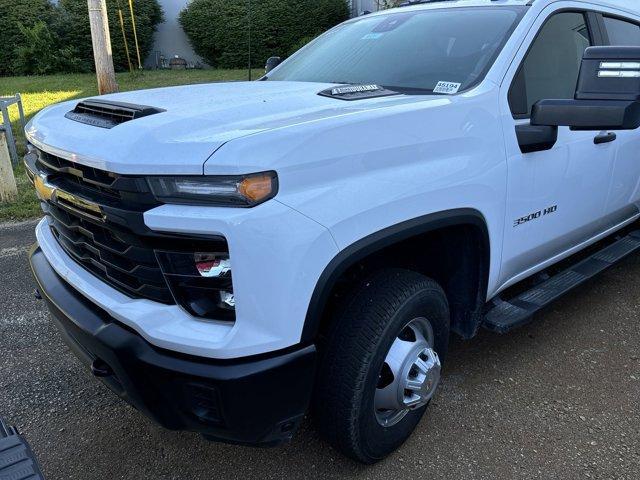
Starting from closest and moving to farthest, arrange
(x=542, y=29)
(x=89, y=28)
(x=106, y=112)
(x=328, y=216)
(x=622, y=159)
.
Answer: (x=328, y=216), (x=106, y=112), (x=542, y=29), (x=622, y=159), (x=89, y=28)

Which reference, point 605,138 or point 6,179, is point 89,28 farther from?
point 605,138

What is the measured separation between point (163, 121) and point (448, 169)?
110 cm

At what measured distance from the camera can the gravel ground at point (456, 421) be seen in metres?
2.42

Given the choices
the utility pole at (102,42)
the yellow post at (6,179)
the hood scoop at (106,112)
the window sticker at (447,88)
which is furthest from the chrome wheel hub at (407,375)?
the utility pole at (102,42)

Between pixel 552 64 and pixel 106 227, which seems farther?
pixel 552 64

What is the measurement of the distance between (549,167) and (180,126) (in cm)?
181

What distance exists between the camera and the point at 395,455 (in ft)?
8.23

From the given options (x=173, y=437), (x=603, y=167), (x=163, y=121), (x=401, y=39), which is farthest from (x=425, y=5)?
(x=173, y=437)

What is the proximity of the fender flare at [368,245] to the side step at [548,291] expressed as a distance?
594 mm

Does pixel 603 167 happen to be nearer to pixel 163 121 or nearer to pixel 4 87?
pixel 163 121

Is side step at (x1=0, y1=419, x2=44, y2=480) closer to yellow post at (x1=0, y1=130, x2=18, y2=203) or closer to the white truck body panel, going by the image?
the white truck body panel

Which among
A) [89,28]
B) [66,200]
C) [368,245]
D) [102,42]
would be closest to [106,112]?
[66,200]

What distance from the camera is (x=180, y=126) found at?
6.31 feet

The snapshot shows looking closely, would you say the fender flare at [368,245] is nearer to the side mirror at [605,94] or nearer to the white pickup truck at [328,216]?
the white pickup truck at [328,216]
